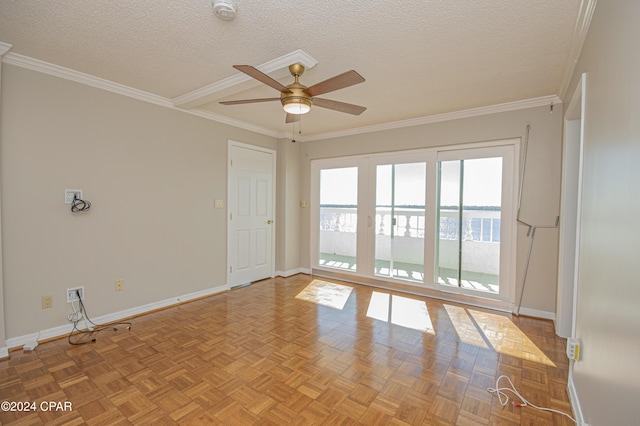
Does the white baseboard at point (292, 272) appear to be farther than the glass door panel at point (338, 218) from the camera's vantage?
Yes

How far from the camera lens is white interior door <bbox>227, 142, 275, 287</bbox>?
13.7 feet

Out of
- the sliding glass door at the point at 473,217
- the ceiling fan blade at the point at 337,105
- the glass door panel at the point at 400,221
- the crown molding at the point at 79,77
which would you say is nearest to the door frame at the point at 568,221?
the sliding glass door at the point at 473,217

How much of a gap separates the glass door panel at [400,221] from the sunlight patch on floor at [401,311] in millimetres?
458

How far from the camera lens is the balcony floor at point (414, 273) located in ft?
11.8

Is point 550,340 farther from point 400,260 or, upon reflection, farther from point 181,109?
point 181,109

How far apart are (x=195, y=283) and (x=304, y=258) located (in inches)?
76.0

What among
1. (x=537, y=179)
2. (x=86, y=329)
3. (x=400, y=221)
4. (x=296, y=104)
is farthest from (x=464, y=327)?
(x=86, y=329)

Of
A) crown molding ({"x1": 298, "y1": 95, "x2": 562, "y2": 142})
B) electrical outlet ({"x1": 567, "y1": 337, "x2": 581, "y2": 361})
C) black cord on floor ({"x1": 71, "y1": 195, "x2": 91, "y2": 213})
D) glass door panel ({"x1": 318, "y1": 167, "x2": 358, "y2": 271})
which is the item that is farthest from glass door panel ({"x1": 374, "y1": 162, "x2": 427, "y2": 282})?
black cord on floor ({"x1": 71, "y1": 195, "x2": 91, "y2": 213})

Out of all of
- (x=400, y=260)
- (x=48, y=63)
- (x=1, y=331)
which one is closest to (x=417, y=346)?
(x=400, y=260)

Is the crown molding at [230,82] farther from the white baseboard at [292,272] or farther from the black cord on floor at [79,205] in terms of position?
the white baseboard at [292,272]

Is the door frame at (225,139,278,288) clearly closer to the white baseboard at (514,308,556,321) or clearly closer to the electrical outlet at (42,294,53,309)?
the electrical outlet at (42,294,53,309)

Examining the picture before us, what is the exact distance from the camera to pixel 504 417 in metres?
1.69

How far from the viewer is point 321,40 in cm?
208

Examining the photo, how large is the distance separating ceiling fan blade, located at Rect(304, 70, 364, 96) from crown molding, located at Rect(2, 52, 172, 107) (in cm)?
215
